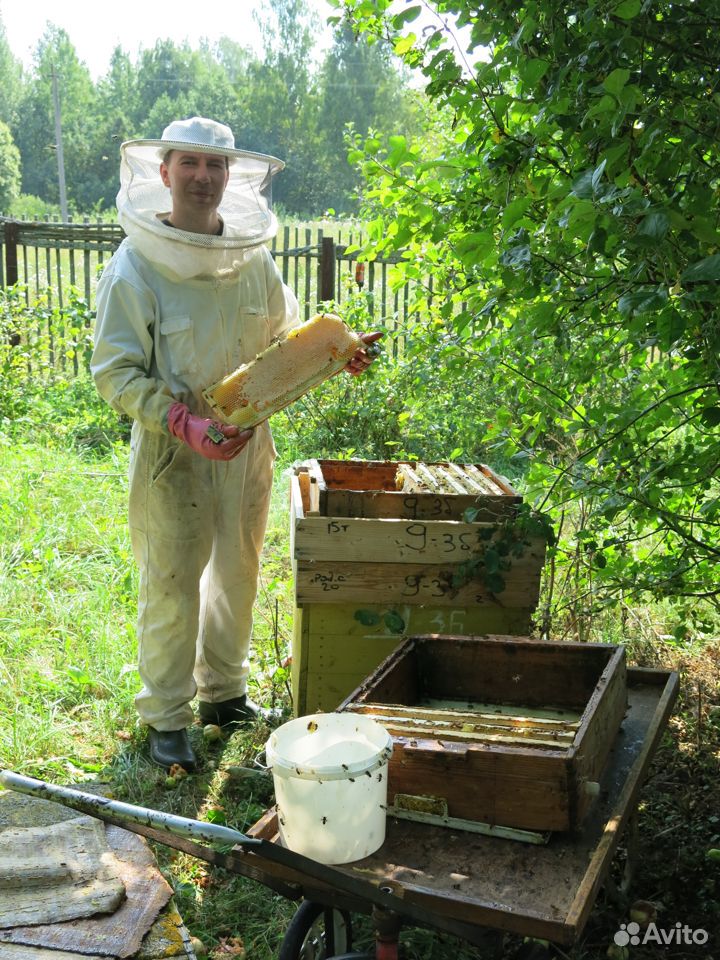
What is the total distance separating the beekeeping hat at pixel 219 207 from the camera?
2924 mm

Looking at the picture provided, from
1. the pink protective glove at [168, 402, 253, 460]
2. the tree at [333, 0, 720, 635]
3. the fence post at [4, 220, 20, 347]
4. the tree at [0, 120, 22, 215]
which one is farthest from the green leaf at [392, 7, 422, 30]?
the tree at [0, 120, 22, 215]

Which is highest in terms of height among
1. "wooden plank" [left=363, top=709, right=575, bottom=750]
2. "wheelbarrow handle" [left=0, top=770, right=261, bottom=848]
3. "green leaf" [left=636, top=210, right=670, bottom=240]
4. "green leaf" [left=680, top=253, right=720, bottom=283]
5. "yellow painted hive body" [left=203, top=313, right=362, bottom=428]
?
"green leaf" [left=636, top=210, right=670, bottom=240]

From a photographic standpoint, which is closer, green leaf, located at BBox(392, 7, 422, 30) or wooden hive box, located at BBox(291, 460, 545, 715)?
green leaf, located at BBox(392, 7, 422, 30)

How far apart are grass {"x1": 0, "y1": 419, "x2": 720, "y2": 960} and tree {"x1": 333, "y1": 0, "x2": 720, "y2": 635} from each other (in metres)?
0.70

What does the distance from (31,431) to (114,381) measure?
14.6 feet

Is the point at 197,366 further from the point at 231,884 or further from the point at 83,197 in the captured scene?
the point at 83,197

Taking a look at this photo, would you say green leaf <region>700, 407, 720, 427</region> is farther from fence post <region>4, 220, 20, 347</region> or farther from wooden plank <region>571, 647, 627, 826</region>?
fence post <region>4, 220, 20, 347</region>

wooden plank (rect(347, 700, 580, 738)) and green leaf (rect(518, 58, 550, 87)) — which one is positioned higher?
green leaf (rect(518, 58, 550, 87))

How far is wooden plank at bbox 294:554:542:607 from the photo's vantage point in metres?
2.70

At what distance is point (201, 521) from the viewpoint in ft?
10.3

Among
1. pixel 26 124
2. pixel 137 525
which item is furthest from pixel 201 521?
pixel 26 124

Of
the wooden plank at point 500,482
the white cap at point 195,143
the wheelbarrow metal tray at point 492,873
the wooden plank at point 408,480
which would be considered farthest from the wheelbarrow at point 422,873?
the white cap at point 195,143

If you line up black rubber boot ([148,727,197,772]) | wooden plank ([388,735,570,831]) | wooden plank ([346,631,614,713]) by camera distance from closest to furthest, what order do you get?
wooden plank ([388,735,570,831]), wooden plank ([346,631,614,713]), black rubber boot ([148,727,197,772])

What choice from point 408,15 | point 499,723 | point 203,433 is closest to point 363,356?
point 203,433
